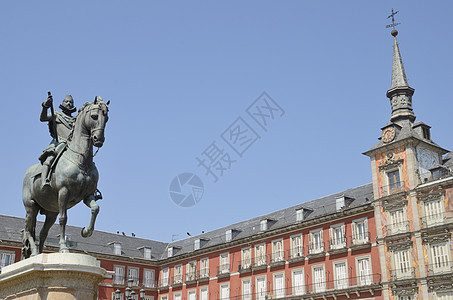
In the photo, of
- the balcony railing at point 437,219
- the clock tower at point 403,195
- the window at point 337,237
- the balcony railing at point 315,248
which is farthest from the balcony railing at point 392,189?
the balcony railing at point 315,248

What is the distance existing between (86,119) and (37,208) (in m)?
2.13

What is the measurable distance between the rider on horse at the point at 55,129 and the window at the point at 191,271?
4421 centimetres

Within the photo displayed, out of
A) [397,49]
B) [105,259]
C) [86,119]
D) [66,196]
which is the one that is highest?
[397,49]

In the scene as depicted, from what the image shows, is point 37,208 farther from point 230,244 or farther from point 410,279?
point 230,244

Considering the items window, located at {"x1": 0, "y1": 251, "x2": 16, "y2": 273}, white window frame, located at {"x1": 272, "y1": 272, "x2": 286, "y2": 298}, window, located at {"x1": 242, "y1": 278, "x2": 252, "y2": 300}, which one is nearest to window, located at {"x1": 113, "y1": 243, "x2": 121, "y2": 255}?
window, located at {"x1": 0, "y1": 251, "x2": 16, "y2": 273}

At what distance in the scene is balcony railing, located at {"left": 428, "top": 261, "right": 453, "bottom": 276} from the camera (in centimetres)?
3269

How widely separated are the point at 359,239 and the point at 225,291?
15669 millimetres

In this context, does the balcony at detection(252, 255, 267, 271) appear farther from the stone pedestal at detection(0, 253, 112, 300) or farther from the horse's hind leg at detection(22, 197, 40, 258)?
the stone pedestal at detection(0, 253, 112, 300)

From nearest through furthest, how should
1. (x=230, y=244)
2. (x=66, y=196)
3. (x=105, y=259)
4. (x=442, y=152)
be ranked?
(x=66, y=196), (x=442, y=152), (x=230, y=244), (x=105, y=259)

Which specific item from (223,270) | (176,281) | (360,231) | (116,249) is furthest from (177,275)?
(360,231)

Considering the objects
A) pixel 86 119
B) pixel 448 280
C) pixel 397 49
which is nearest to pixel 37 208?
pixel 86 119

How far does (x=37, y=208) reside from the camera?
9.79 meters

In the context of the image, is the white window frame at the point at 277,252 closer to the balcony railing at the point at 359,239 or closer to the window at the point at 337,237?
the window at the point at 337,237

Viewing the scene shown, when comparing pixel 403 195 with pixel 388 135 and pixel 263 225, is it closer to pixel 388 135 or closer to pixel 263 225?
pixel 388 135
